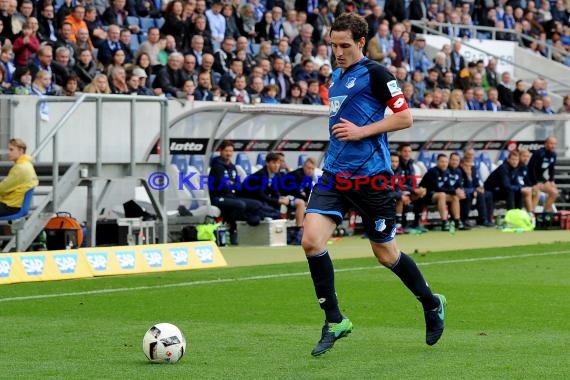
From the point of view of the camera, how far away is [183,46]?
2403 cm

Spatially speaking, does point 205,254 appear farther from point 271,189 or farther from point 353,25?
point 353,25

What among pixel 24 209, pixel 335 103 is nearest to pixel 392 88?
pixel 335 103

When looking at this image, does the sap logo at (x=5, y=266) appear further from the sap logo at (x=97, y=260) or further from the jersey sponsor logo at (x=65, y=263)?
the sap logo at (x=97, y=260)

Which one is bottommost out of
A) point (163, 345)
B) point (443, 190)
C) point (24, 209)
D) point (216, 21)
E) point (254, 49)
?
point (163, 345)

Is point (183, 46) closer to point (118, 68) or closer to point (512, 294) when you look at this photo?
point (118, 68)

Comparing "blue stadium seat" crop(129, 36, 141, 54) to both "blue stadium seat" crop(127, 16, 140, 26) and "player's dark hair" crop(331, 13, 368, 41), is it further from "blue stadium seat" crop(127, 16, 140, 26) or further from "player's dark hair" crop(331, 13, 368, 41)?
"player's dark hair" crop(331, 13, 368, 41)

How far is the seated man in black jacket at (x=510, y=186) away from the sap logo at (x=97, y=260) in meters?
12.9

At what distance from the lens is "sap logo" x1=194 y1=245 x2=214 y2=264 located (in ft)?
55.2

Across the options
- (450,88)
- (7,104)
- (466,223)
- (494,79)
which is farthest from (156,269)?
(494,79)

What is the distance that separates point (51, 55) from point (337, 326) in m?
12.7

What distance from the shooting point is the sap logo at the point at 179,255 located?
54.0 ft

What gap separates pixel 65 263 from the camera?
15.1m

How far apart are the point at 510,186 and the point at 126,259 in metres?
12.7

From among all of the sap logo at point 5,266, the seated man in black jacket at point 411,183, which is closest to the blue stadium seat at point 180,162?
the seated man in black jacket at point 411,183
